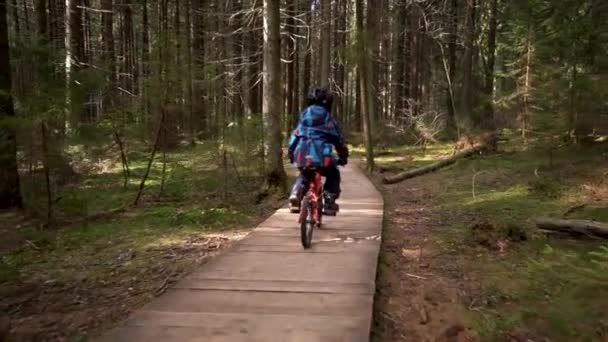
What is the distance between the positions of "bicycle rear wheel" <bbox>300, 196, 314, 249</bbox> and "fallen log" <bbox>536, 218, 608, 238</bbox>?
3.58 m

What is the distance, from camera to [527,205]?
9.60 metres

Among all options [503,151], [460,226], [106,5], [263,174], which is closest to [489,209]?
[460,226]

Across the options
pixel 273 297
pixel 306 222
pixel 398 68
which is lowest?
pixel 273 297

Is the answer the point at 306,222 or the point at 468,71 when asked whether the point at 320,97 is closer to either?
the point at 306,222

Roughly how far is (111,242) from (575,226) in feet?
22.8

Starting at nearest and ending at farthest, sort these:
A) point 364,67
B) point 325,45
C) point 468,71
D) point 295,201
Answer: point 295,201 → point 364,67 → point 468,71 → point 325,45

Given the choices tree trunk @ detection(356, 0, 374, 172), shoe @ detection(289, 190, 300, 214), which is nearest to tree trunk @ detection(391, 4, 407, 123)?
tree trunk @ detection(356, 0, 374, 172)

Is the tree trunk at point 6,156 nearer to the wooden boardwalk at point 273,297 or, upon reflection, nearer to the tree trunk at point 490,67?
the wooden boardwalk at point 273,297

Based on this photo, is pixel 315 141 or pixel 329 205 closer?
pixel 315 141

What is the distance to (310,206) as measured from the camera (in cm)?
632

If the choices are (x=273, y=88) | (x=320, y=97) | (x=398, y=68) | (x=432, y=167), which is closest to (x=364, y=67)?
(x=432, y=167)

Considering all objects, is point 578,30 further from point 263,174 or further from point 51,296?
point 51,296

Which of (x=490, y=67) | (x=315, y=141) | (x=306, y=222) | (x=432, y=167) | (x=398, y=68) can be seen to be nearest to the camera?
(x=306, y=222)

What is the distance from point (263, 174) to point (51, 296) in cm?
674
